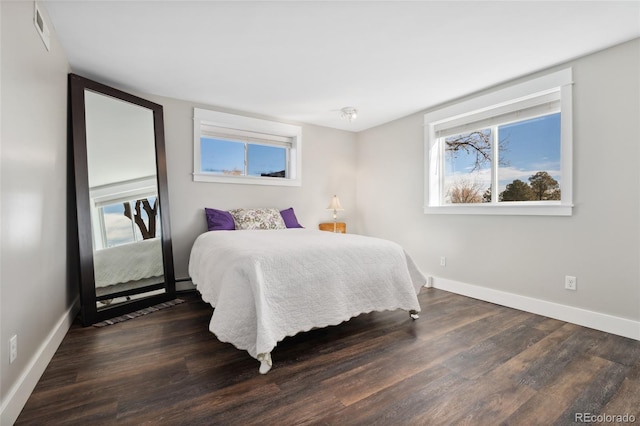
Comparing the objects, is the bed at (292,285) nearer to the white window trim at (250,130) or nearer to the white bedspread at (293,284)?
the white bedspread at (293,284)

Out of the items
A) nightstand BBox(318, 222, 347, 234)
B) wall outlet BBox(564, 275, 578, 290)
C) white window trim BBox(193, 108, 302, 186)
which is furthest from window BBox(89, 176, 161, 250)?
wall outlet BBox(564, 275, 578, 290)

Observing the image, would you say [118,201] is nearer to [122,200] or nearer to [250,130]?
[122,200]

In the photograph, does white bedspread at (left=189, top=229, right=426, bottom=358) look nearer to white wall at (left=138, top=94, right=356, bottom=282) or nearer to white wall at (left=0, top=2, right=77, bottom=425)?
white wall at (left=0, top=2, right=77, bottom=425)

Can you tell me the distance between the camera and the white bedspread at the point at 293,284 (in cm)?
183

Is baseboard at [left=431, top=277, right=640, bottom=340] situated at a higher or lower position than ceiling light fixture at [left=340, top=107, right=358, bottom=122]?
lower

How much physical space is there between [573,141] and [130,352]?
3733 millimetres

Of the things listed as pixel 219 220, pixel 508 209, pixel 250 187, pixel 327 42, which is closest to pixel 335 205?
pixel 250 187

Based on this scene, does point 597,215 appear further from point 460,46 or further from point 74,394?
point 74,394

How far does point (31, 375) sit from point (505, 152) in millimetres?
4042

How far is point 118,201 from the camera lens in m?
2.85

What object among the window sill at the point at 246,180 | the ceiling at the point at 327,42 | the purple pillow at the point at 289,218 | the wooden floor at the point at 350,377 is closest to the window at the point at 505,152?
the ceiling at the point at 327,42

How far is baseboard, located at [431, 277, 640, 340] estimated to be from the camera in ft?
7.54

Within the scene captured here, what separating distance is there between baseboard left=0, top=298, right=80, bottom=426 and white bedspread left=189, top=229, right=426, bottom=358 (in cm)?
86

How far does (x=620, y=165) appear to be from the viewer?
2.35 meters
